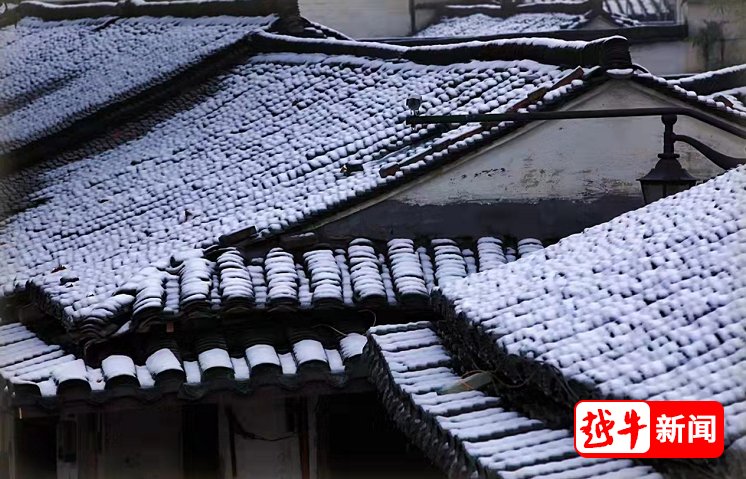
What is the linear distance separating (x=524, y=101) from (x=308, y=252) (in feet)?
8.15

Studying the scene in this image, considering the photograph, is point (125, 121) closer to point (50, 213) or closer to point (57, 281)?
point (50, 213)

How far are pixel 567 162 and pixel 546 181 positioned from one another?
275 mm

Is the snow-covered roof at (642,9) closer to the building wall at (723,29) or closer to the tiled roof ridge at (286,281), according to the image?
the building wall at (723,29)

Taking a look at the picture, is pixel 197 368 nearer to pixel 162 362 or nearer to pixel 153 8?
pixel 162 362

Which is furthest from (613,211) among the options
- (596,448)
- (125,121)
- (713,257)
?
(125,121)

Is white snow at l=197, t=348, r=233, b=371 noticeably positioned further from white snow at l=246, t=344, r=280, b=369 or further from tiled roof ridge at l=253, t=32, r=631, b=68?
tiled roof ridge at l=253, t=32, r=631, b=68

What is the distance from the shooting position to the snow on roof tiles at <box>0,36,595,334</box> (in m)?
11.0

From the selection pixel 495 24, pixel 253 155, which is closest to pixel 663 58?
pixel 495 24

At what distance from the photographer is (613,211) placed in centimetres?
1128

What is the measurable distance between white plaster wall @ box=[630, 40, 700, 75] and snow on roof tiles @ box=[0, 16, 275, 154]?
10.1 m

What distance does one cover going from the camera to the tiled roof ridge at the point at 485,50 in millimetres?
11188

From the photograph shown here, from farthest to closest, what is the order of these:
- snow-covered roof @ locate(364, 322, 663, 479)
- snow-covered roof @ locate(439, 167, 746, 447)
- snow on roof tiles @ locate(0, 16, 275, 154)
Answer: snow on roof tiles @ locate(0, 16, 275, 154) < snow-covered roof @ locate(364, 322, 663, 479) < snow-covered roof @ locate(439, 167, 746, 447)

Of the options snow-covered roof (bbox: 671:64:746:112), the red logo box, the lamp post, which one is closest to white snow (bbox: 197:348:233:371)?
the lamp post

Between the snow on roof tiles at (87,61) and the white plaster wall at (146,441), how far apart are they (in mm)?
8335
